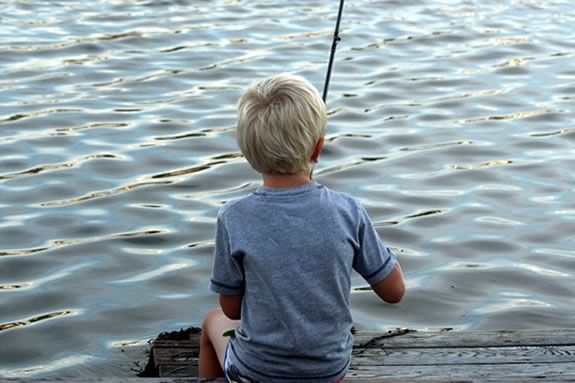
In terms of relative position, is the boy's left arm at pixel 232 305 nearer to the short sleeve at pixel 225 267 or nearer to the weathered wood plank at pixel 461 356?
the short sleeve at pixel 225 267

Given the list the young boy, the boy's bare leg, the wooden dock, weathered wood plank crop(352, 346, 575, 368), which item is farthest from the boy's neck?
weathered wood plank crop(352, 346, 575, 368)

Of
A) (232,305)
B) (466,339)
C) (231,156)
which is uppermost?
(232,305)

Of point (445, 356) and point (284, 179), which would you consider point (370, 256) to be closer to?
point (284, 179)

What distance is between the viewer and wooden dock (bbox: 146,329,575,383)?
3627 mm

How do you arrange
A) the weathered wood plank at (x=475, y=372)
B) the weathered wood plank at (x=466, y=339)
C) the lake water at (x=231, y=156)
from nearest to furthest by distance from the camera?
the weathered wood plank at (x=475, y=372) → the weathered wood plank at (x=466, y=339) → the lake water at (x=231, y=156)

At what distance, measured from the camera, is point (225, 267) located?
2.99m

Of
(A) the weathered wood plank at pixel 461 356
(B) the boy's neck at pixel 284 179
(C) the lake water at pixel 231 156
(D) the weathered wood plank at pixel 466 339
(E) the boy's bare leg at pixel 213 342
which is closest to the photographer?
(B) the boy's neck at pixel 284 179

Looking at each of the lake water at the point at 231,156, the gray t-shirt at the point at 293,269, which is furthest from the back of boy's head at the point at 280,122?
the lake water at the point at 231,156

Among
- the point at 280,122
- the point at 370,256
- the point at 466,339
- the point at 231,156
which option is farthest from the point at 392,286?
the point at 231,156

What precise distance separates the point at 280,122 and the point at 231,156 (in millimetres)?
4529

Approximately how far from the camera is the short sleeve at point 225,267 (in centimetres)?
296

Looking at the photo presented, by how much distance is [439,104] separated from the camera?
859 cm

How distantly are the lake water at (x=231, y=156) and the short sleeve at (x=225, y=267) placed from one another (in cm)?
187

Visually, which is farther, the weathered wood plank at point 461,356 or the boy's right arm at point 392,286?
the weathered wood plank at point 461,356
